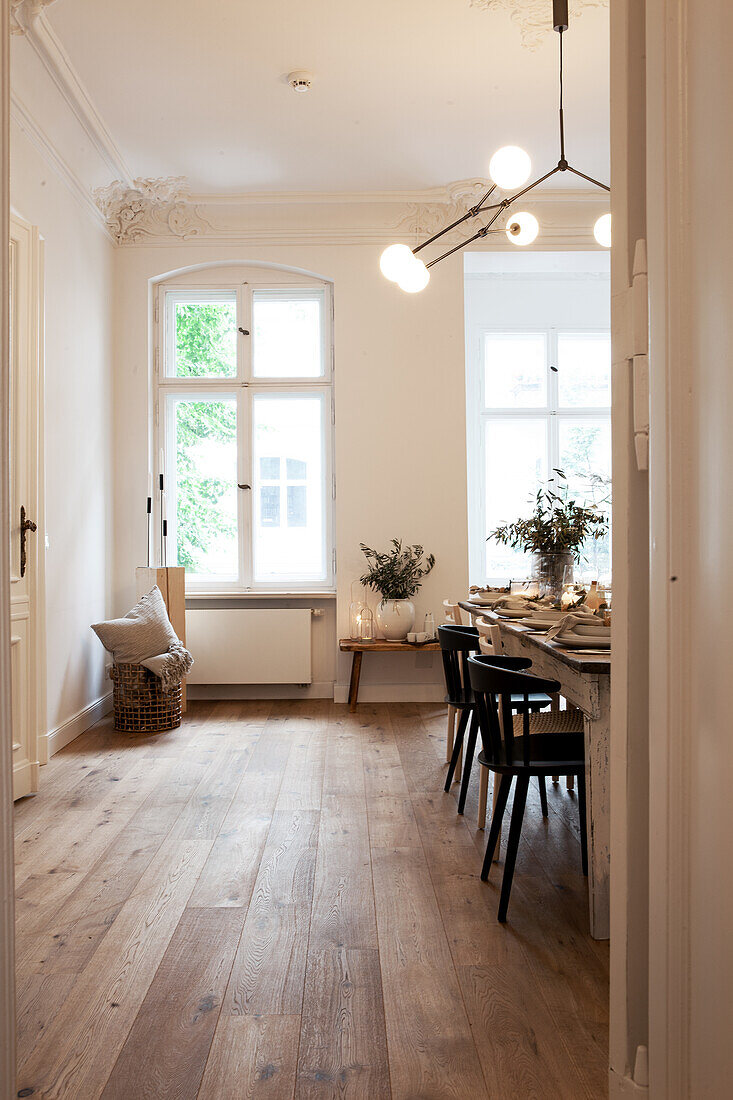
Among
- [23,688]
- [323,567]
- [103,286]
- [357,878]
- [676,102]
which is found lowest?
[357,878]

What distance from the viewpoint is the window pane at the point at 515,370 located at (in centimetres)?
746

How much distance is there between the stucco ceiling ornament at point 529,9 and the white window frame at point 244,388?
Result: 8.33 feet

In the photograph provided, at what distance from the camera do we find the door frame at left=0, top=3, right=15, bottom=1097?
47.4 inches

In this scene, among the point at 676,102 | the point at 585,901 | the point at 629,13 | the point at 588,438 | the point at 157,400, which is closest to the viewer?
the point at 676,102

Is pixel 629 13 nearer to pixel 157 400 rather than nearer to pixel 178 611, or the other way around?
pixel 178 611

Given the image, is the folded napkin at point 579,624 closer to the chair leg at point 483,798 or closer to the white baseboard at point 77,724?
the chair leg at point 483,798

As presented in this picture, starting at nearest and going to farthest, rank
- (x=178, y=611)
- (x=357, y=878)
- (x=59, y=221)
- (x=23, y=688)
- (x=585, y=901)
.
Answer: (x=585, y=901) → (x=357, y=878) → (x=23, y=688) → (x=59, y=221) → (x=178, y=611)

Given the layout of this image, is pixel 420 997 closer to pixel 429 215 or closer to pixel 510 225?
pixel 510 225

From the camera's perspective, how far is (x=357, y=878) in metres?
2.92

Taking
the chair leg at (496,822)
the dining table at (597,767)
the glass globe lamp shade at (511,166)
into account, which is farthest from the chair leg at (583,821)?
the glass globe lamp shade at (511,166)

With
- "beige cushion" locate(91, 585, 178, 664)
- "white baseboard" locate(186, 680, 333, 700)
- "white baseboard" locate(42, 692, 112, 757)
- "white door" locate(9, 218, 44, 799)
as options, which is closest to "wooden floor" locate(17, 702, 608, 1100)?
"white door" locate(9, 218, 44, 799)

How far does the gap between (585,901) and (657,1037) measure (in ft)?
5.75

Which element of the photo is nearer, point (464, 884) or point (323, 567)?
point (464, 884)

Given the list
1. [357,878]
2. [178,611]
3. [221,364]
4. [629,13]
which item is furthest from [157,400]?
[629,13]
